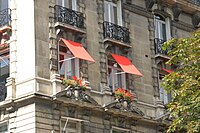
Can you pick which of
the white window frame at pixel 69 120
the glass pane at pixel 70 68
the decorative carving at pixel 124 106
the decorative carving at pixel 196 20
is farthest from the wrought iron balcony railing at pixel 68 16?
the decorative carving at pixel 196 20

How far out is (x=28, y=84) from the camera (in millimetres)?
29766

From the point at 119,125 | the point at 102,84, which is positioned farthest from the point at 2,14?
the point at 119,125

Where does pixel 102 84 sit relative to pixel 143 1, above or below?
below

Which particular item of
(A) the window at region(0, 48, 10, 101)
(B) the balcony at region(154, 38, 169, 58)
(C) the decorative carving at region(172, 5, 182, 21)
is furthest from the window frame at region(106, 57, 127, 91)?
(C) the decorative carving at region(172, 5, 182, 21)

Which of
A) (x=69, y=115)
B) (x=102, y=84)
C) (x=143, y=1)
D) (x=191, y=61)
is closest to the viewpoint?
(x=191, y=61)

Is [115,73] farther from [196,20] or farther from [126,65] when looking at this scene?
[196,20]

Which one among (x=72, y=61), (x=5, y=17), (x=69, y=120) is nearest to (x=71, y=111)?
(x=69, y=120)

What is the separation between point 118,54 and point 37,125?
8042 millimetres

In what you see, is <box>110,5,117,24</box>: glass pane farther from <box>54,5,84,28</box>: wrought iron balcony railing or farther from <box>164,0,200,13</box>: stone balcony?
<box>164,0,200,13</box>: stone balcony

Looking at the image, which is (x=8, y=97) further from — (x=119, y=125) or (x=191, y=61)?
(x=191, y=61)

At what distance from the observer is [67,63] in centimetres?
3188

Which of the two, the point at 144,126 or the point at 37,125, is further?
the point at 144,126

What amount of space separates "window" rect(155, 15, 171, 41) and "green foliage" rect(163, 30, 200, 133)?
973cm

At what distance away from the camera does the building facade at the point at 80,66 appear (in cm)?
2989
